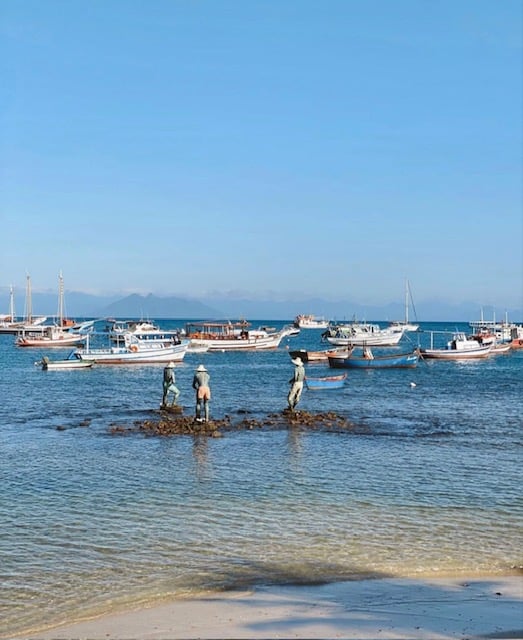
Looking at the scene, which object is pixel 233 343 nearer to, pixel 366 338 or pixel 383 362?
pixel 366 338

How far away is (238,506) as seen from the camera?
621 inches

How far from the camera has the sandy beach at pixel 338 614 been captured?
8883mm

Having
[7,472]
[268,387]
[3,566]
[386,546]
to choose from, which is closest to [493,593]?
[386,546]

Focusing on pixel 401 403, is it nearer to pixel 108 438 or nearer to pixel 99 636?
pixel 108 438

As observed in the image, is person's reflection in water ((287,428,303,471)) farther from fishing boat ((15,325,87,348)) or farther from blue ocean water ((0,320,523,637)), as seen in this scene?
fishing boat ((15,325,87,348))

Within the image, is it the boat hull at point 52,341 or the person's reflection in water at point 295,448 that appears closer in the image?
the person's reflection in water at point 295,448

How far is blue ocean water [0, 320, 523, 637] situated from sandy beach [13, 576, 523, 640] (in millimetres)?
510

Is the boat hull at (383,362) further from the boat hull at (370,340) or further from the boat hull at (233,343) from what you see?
the boat hull at (370,340)

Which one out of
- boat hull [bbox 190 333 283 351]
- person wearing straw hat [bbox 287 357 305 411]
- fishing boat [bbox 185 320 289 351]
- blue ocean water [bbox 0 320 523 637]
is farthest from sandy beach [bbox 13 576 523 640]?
boat hull [bbox 190 333 283 351]

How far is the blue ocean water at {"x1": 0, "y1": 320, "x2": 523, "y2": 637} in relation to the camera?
37.9ft

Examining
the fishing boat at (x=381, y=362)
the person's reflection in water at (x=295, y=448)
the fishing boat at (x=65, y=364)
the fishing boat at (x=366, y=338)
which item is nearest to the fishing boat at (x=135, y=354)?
the fishing boat at (x=65, y=364)

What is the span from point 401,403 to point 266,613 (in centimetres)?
2956

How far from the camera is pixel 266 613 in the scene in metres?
9.70

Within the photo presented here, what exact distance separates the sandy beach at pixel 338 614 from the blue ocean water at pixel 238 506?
0.51 meters
